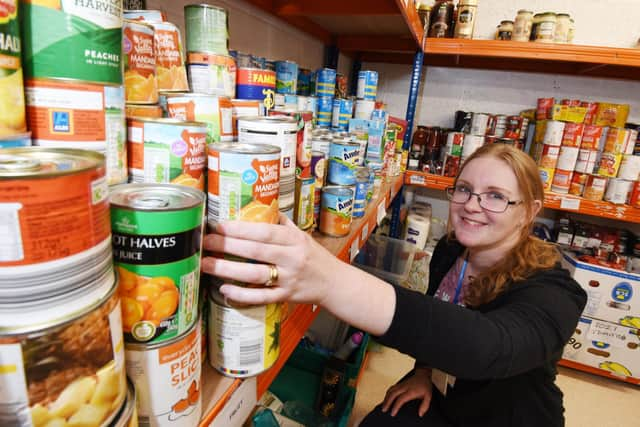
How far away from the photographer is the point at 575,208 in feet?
7.55

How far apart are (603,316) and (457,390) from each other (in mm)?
1701

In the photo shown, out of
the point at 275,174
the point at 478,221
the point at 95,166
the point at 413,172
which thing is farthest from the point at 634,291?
the point at 95,166

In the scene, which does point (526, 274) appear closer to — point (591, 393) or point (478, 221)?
point (478, 221)

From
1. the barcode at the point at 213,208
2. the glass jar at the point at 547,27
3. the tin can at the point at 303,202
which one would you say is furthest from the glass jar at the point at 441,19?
the barcode at the point at 213,208

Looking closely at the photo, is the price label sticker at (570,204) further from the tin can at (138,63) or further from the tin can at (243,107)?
the tin can at (138,63)

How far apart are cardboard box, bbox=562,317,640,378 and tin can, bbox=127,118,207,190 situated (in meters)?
2.72

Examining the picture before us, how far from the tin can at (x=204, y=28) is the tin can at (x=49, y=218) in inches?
22.5

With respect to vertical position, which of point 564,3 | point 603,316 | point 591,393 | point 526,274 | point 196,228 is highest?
point 564,3

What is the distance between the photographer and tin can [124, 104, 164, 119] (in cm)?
56

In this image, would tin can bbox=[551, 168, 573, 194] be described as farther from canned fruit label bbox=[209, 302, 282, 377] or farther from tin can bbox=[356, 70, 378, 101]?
canned fruit label bbox=[209, 302, 282, 377]

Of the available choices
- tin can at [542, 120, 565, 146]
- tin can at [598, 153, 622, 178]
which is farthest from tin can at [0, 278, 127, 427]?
tin can at [598, 153, 622, 178]

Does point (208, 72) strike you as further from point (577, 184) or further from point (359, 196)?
point (577, 184)

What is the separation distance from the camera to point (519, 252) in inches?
45.9

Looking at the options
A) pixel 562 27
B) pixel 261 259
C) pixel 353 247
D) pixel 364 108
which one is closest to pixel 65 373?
pixel 261 259
